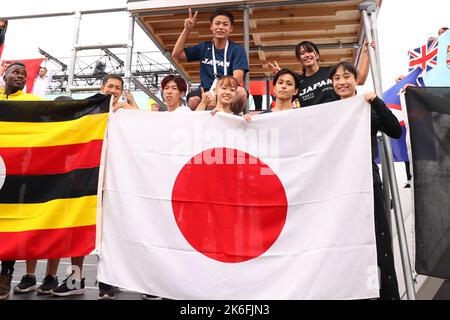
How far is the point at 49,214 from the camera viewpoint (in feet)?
9.04

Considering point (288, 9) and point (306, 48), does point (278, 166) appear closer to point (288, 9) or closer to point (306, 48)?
point (306, 48)

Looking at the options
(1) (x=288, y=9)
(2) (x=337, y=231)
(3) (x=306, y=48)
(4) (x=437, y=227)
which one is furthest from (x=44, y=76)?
(4) (x=437, y=227)

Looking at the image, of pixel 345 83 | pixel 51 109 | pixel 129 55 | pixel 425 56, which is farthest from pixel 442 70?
pixel 51 109

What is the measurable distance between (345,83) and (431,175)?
0.90 meters

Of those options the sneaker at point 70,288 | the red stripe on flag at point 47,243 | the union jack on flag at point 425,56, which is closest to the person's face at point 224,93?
the red stripe on flag at point 47,243

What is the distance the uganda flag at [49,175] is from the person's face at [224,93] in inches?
36.8

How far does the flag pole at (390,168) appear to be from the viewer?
2.37 meters

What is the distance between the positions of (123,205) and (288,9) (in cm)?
285

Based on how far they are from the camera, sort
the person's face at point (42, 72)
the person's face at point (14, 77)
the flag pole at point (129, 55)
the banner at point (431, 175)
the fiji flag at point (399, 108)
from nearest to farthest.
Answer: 1. the banner at point (431, 175)
2. the person's face at point (14, 77)
3. the flag pole at point (129, 55)
4. the fiji flag at point (399, 108)
5. the person's face at point (42, 72)

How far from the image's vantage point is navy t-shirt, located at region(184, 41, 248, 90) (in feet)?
11.7

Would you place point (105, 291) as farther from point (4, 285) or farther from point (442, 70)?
point (442, 70)

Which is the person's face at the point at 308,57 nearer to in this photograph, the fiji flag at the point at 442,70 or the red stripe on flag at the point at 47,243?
the fiji flag at the point at 442,70

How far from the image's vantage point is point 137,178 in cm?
271

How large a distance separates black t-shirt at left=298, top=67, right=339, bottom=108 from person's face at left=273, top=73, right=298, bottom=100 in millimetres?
367
